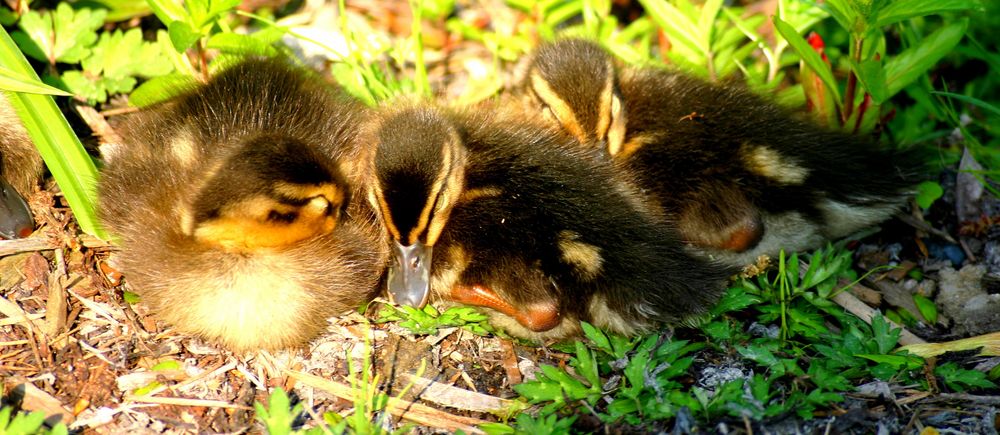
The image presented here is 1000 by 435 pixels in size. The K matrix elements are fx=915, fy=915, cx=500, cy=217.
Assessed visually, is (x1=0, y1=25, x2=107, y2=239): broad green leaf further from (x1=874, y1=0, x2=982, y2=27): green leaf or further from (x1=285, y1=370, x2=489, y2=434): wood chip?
(x1=874, y1=0, x2=982, y2=27): green leaf

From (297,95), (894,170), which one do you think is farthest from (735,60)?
(297,95)

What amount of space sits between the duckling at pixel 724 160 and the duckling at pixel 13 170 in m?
1.77

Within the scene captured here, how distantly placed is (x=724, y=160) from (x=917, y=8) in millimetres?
794

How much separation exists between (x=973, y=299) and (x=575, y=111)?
62.7 inches

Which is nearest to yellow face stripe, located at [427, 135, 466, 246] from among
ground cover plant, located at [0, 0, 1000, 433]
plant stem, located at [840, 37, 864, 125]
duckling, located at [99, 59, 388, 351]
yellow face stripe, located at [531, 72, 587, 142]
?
duckling, located at [99, 59, 388, 351]

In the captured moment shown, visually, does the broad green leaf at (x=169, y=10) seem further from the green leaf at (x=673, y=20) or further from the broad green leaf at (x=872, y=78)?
the broad green leaf at (x=872, y=78)

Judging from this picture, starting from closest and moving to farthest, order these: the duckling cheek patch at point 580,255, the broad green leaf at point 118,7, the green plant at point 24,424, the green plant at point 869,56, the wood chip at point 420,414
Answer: the green plant at point 24,424
the wood chip at point 420,414
the duckling cheek patch at point 580,255
the green plant at point 869,56
the broad green leaf at point 118,7

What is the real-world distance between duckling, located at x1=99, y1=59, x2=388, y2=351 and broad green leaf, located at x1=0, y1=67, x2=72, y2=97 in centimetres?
31

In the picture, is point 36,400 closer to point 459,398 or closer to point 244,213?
point 244,213

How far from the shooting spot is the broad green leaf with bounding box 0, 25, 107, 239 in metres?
2.83

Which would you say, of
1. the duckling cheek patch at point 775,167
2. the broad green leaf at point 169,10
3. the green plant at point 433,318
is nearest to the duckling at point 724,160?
the duckling cheek patch at point 775,167

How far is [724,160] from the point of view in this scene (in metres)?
3.23

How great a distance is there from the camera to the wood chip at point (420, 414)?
2.66 meters

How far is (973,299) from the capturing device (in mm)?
3305
